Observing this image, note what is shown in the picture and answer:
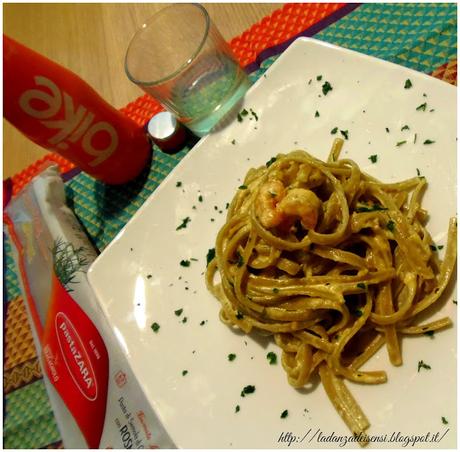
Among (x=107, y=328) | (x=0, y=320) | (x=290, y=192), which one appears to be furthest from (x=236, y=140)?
(x=0, y=320)

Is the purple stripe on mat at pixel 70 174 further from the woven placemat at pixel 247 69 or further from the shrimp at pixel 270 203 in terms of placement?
the shrimp at pixel 270 203

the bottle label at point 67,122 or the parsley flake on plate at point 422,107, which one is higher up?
the bottle label at point 67,122

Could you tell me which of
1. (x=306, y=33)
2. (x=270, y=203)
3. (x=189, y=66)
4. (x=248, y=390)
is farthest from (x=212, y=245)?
(x=306, y=33)

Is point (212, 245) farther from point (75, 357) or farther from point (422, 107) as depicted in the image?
point (422, 107)

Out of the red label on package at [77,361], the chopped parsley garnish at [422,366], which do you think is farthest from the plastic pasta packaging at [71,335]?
the chopped parsley garnish at [422,366]

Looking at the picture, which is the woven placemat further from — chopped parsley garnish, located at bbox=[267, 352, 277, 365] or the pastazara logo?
chopped parsley garnish, located at bbox=[267, 352, 277, 365]

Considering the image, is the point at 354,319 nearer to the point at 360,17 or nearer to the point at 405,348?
the point at 405,348
